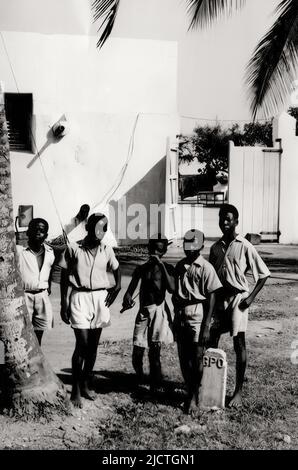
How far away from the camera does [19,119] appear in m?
14.5

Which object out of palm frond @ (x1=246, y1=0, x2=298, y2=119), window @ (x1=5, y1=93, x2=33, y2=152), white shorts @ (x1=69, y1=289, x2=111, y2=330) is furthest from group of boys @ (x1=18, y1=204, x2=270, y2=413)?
window @ (x1=5, y1=93, x2=33, y2=152)

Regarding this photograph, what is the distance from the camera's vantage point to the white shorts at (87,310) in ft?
17.1

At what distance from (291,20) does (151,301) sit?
480 cm

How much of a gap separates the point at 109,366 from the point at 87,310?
1457mm

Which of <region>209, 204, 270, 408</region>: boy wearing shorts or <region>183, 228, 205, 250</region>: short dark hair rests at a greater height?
<region>183, 228, 205, 250</region>: short dark hair

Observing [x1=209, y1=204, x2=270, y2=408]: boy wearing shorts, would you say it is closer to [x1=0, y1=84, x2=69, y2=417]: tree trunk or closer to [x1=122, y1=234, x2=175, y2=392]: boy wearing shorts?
[x1=122, y1=234, x2=175, y2=392]: boy wearing shorts

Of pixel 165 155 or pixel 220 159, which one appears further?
pixel 220 159

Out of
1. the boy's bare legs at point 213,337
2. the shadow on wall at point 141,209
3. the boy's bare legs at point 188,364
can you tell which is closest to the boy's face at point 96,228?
the boy's bare legs at point 188,364

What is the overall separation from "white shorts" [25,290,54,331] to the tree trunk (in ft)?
1.68

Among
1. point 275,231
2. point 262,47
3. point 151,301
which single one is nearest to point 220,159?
point 275,231

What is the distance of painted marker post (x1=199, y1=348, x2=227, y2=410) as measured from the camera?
5188 millimetres

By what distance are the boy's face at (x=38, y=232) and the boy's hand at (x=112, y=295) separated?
0.74 metres
